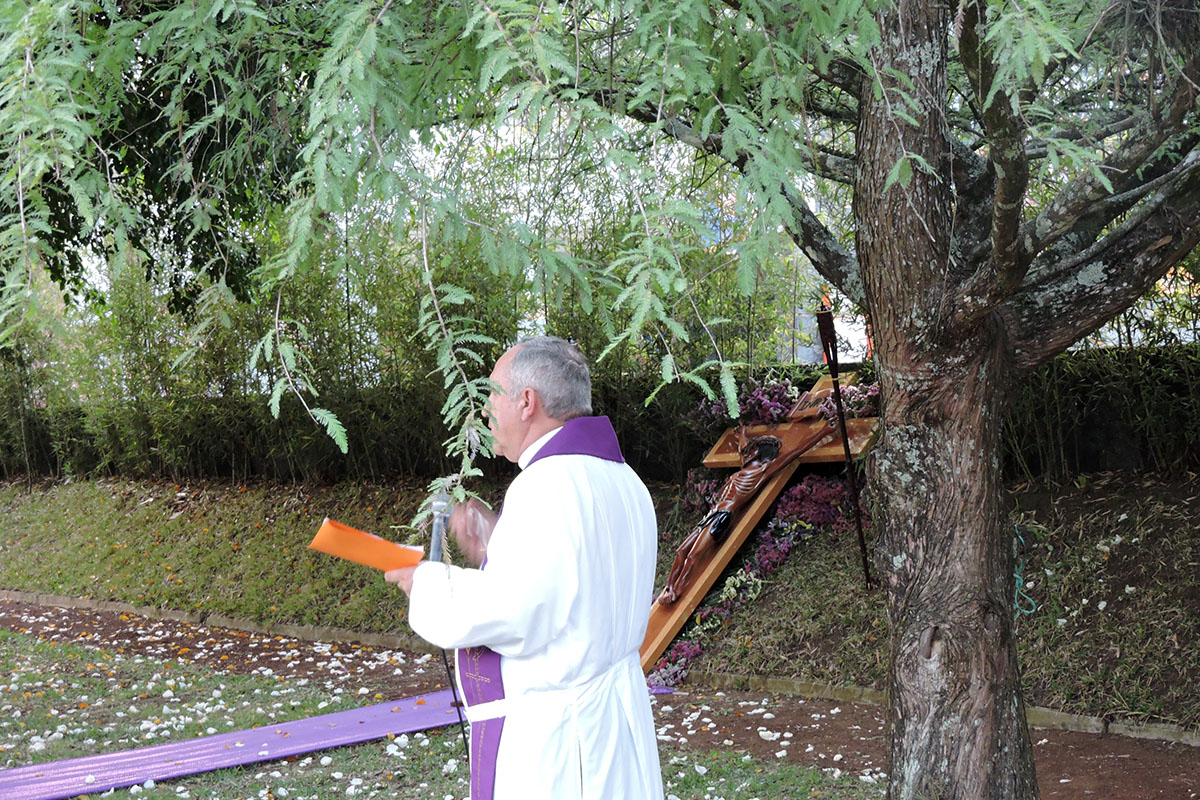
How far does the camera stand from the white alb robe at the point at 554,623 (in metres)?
2.03

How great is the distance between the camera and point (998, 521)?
12.4 ft

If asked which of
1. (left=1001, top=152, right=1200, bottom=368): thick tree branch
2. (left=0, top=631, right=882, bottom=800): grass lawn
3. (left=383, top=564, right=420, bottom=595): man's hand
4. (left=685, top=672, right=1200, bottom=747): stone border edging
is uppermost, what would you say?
(left=1001, top=152, right=1200, bottom=368): thick tree branch

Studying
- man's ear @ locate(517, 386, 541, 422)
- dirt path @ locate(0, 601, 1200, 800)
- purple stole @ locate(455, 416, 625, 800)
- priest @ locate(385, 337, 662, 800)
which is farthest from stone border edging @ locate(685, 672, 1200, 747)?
man's ear @ locate(517, 386, 541, 422)

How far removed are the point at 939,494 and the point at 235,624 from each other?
671 cm

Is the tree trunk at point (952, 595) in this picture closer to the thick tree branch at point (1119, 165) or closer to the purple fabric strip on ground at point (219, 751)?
the thick tree branch at point (1119, 165)

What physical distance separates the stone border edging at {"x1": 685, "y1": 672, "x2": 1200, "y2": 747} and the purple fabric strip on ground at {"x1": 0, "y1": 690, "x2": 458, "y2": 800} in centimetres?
160

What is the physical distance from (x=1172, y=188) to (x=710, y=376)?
5.03 meters

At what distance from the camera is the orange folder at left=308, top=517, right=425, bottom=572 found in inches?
79.0

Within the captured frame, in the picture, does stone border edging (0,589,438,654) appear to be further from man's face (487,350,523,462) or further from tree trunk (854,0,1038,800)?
man's face (487,350,523,462)

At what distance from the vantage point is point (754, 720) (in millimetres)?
5746

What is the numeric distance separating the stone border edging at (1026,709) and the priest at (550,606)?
2989 millimetres

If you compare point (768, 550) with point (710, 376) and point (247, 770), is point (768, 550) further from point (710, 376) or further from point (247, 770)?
point (247, 770)

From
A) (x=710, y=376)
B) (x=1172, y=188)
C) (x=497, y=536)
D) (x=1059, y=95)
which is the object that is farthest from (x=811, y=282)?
(x=497, y=536)

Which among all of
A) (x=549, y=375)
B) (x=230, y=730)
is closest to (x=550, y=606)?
(x=549, y=375)
